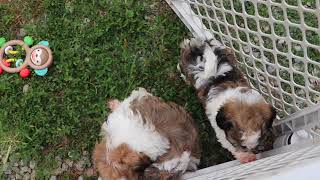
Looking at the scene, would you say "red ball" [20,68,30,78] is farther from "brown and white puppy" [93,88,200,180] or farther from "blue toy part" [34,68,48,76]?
"brown and white puppy" [93,88,200,180]

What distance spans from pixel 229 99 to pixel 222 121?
0.50 ft

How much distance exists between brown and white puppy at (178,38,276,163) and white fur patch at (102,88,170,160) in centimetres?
40

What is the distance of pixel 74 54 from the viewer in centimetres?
398

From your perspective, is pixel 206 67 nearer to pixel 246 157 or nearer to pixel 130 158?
pixel 246 157

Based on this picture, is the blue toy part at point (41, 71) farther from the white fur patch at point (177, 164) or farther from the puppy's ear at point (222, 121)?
the puppy's ear at point (222, 121)

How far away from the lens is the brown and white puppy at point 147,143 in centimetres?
301

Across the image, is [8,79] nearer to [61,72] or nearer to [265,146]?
[61,72]

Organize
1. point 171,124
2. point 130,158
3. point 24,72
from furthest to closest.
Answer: point 24,72 → point 171,124 → point 130,158

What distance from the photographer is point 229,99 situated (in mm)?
3105

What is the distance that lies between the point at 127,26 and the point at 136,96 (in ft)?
2.70

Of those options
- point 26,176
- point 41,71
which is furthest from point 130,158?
point 41,71

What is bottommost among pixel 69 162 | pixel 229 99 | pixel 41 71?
pixel 69 162

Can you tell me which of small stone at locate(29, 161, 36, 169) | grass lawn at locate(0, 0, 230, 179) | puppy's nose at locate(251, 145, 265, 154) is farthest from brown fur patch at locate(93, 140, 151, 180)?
small stone at locate(29, 161, 36, 169)

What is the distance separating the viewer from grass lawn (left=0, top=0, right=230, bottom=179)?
3.84 metres
